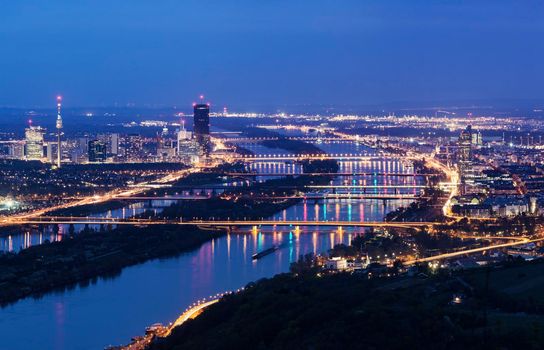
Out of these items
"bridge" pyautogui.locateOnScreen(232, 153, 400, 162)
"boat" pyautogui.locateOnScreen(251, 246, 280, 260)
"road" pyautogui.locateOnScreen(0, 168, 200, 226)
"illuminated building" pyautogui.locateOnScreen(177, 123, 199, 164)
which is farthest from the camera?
"illuminated building" pyautogui.locateOnScreen(177, 123, 199, 164)

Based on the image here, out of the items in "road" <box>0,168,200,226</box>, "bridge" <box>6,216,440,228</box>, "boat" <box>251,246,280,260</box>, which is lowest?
"boat" <box>251,246,280,260</box>

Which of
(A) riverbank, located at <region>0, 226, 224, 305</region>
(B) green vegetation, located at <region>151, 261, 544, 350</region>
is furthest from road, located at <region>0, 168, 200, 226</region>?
(B) green vegetation, located at <region>151, 261, 544, 350</region>

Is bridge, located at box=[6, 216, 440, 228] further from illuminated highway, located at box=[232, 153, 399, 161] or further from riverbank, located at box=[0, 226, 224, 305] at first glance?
illuminated highway, located at box=[232, 153, 399, 161]

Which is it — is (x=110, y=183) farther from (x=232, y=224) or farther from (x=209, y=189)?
(x=232, y=224)

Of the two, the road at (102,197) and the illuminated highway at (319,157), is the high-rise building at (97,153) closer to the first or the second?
the illuminated highway at (319,157)

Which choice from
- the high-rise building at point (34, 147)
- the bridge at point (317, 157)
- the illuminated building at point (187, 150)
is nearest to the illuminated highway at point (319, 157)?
the bridge at point (317, 157)

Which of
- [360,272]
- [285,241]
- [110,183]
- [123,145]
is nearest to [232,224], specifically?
[285,241]
